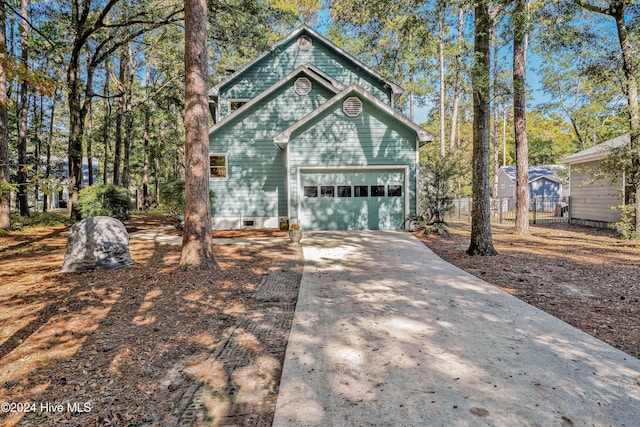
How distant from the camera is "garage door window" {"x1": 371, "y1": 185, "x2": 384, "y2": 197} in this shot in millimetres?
13625

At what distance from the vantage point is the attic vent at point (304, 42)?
16.9 metres

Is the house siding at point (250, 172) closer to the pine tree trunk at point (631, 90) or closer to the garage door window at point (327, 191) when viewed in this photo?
the garage door window at point (327, 191)

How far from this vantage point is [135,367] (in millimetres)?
3277

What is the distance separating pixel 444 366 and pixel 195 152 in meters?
5.95

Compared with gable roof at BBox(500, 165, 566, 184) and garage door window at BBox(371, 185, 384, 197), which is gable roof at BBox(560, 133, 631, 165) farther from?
gable roof at BBox(500, 165, 566, 184)

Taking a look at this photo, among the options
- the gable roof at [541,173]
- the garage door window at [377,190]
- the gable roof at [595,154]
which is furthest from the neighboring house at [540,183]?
the garage door window at [377,190]

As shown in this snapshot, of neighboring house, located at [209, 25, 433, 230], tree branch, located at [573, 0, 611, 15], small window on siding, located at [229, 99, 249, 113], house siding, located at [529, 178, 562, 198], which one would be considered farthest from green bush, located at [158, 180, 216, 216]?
house siding, located at [529, 178, 562, 198]

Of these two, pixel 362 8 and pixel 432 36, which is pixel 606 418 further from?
pixel 362 8

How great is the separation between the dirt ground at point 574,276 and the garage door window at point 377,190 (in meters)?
2.70

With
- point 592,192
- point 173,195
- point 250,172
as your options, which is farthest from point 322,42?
point 592,192

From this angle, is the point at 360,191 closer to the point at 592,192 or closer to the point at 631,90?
the point at 631,90

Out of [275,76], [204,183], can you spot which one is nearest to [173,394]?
[204,183]

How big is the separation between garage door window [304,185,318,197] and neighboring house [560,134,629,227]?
1082cm

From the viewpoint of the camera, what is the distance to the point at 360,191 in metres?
13.6
